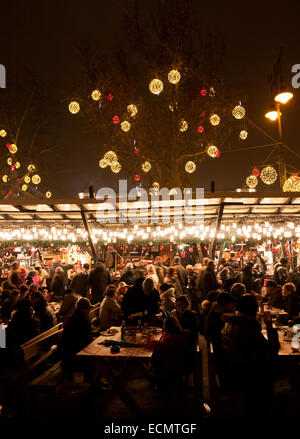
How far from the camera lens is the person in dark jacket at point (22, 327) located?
471 centimetres

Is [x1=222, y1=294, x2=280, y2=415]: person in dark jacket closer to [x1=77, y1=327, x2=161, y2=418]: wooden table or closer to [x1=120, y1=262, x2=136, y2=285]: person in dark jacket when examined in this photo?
[x1=77, y1=327, x2=161, y2=418]: wooden table

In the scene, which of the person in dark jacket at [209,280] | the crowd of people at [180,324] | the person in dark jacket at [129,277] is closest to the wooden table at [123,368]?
the crowd of people at [180,324]

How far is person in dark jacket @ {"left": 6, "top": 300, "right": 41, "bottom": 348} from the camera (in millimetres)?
4715

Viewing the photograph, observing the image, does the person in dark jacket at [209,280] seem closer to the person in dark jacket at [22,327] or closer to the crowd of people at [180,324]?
the crowd of people at [180,324]

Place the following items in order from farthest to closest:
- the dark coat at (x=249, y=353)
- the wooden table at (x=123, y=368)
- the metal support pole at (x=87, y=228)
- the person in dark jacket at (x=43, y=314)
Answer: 1. the metal support pole at (x=87, y=228)
2. the person in dark jacket at (x=43, y=314)
3. the wooden table at (x=123, y=368)
4. the dark coat at (x=249, y=353)

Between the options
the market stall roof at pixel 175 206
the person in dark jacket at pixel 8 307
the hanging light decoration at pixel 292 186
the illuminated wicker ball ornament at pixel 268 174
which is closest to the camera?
the person in dark jacket at pixel 8 307

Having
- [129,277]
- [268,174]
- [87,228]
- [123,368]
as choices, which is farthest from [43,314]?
[268,174]

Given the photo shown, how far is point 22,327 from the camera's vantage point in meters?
4.76

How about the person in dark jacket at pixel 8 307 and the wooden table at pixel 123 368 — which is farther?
the person in dark jacket at pixel 8 307

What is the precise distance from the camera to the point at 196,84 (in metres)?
15.2
